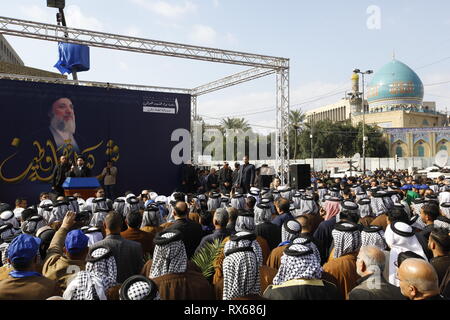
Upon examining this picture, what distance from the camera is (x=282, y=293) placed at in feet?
8.63

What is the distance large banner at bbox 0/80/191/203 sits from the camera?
45.9 ft

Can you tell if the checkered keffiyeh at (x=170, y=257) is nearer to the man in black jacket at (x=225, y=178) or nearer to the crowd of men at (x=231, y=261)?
the crowd of men at (x=231, y=261)

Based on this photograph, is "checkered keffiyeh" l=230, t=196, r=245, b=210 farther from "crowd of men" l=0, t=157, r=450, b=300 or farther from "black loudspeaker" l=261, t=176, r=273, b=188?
"black loudspeaker" l=261, t=176, r=273, b=188

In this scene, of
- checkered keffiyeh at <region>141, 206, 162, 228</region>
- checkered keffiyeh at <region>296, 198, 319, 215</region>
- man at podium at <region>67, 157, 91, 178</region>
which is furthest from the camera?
man at podium at <region>67, 157, 91, 178</region>

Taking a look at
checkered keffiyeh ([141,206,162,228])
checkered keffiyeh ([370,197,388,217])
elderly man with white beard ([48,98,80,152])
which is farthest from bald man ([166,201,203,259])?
elderly man with white beard ([48,98,80,152])

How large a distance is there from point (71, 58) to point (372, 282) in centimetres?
1568

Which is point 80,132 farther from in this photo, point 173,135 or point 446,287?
point 446,287

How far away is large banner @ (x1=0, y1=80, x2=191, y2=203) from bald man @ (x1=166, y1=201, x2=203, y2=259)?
35.8 ft

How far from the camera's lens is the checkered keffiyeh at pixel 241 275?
2.65 m

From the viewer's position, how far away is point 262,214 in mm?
5719

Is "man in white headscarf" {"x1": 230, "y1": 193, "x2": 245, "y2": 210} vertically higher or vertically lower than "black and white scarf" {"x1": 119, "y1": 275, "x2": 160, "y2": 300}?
lower

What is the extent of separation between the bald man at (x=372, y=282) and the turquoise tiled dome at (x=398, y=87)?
213ft

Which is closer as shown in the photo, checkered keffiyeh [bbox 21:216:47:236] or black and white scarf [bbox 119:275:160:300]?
black and white scarf [bbox 119:275:160:300]

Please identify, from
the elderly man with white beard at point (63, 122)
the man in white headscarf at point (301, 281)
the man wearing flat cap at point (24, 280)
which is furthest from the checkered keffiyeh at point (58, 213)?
the elderly man with white beard at point (63, 122)
